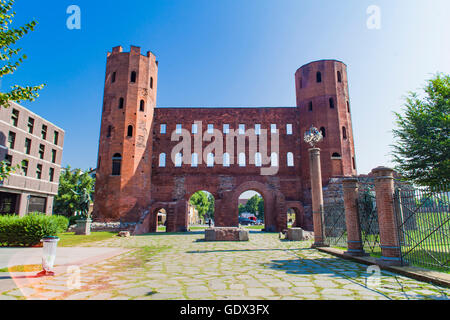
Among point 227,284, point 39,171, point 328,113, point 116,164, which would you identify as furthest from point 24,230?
point 328,113

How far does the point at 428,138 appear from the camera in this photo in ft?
33.6

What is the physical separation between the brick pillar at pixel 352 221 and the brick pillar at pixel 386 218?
1424 millimetres

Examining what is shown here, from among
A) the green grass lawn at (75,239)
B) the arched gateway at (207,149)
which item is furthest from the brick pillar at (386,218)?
the arched gateway at (207,149)

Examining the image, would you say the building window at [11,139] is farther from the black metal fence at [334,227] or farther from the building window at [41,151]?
the black metal fence at [334,227]

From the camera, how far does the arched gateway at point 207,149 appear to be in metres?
22.1

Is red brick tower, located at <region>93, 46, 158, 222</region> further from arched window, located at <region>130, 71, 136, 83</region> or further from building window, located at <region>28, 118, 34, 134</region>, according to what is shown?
building window, located at <region>28, 118, 34, 134</region>

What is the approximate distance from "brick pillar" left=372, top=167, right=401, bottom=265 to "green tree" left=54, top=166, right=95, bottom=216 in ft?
116

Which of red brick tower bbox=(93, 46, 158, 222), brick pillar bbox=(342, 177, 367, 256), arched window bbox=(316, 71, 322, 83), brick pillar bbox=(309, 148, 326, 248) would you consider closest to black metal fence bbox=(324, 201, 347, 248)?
brick pillar bbox=(309, 148, 326, 248)

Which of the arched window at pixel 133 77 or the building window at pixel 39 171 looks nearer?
the arched window at pixel 133 77

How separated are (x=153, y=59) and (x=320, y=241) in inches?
857

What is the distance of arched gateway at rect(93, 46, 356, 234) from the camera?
22125 millimetres

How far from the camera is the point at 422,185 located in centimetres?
1113

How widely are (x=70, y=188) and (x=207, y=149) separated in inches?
890
